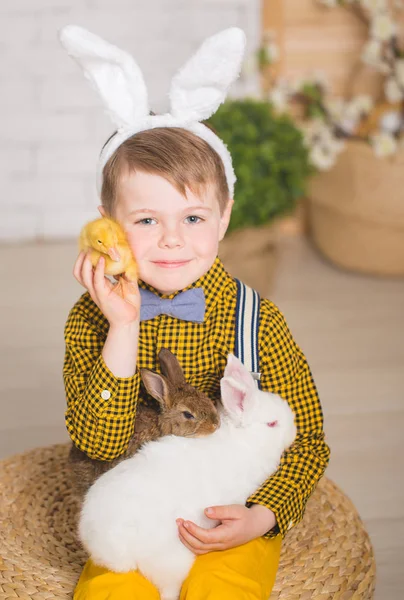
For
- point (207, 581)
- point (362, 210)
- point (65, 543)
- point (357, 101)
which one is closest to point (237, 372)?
point (207, 581)

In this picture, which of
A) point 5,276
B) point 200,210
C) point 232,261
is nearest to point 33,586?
point 200,210

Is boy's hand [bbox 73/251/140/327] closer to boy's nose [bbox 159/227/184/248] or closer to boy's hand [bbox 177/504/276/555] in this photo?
boy's nose [bbox 159/227/184/248]

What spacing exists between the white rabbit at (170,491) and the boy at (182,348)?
0.02 metres

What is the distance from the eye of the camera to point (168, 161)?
1.14 metres

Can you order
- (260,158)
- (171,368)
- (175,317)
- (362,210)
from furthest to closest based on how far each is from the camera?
(362,210)
(260,158)
(175,317)
(171,368)

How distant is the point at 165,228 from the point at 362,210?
1.81 m

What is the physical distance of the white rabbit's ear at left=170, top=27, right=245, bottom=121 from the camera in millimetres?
1139

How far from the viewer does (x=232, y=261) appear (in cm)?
257

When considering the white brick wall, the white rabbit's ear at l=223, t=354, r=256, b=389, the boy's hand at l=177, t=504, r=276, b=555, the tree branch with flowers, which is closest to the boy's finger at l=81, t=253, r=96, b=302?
the white rabbit's ear at l=223, t=354, r=256, b=389

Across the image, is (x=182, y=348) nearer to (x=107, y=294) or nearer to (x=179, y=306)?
(x=179, y=306)

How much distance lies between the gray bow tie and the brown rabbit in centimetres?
9

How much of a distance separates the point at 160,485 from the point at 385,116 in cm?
209

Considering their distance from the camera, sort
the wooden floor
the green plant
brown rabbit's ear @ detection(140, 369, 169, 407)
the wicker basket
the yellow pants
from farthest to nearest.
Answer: the wicker basket, the green plant, the wooden floor, brown rabbit's ear @ detection(140, 369, 169, 407), the yellow pants

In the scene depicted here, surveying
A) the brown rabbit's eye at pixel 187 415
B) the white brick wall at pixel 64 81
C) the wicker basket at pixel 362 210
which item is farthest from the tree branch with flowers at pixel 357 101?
the brown rabbit's eye at pixel 187 415
